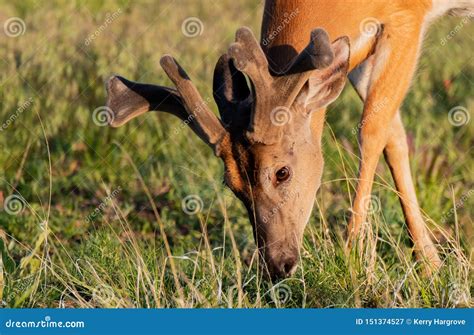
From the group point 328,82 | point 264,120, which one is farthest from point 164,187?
point 264,120

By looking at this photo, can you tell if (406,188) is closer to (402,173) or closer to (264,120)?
(402,173)

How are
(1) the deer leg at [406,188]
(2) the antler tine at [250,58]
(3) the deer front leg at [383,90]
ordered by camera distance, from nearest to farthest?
(2) the antler tine at [250,58], (3) the deer front leg at [383,90], (1) the deer leg at [406,188]

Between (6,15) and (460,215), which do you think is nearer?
(460,215)

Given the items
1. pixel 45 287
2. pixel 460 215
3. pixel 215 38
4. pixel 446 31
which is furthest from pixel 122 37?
pixel 45 287

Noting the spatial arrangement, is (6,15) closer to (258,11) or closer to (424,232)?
(258,11)

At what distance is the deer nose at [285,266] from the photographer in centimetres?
731

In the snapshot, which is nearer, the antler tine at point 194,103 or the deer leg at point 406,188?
the antler tine at point 194,103

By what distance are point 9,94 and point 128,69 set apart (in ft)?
4.36

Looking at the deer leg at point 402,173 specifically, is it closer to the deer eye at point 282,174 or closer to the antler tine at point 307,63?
the deer eye at point 282,174

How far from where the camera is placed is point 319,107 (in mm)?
7840

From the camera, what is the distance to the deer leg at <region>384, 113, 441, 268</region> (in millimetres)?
8320

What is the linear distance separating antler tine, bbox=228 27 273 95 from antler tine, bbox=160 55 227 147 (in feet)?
1.25

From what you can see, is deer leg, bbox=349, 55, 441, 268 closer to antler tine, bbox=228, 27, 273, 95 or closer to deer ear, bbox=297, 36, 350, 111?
deer ear, bbox=297, 36, 350, 111

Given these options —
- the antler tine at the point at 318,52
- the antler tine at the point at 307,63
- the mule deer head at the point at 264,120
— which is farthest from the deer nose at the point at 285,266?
the antler tine at the point at 318,52
